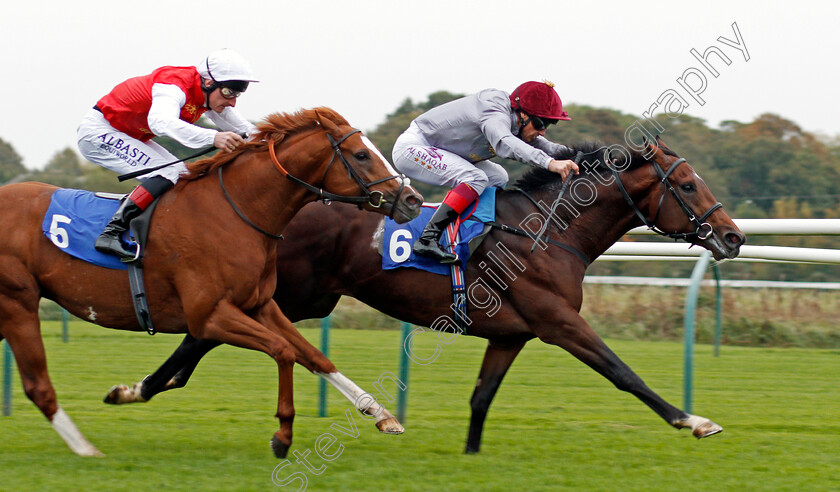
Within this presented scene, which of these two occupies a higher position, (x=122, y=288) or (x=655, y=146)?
(x=655, y=146)

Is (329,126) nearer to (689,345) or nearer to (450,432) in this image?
(450,432)

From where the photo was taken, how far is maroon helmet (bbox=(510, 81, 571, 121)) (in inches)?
231

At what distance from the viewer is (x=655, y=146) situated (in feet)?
19.1

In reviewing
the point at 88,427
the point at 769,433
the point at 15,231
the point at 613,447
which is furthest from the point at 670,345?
the point at 15,231

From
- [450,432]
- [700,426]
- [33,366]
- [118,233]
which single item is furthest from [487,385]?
[33,366]

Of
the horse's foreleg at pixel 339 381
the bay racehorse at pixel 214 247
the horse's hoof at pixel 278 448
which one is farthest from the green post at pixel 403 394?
the horse's hoof at pixel 278 448

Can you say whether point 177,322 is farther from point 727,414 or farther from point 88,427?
point 727,414

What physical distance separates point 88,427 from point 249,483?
2012 mm

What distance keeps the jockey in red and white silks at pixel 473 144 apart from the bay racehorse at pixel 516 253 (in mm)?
224

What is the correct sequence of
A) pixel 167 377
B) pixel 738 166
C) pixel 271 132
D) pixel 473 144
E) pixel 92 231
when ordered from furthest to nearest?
pixel 738 166
pixel 473 144
pixel 167 377
pixel 271 132
pixel 92 231

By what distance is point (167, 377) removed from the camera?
579 cm

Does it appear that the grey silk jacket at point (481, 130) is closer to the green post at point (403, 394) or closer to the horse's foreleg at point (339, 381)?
the green post at point (403, 394)

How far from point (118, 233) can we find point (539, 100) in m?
2.63

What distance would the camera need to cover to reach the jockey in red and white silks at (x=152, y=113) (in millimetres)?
5145
